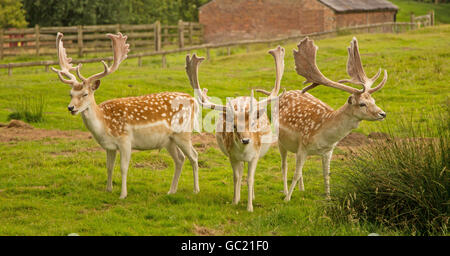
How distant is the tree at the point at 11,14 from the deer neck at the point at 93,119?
1070 inches

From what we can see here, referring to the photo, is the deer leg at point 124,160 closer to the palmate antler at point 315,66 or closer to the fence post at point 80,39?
the palmate antler at point 315,66

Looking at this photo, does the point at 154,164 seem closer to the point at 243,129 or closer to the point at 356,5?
the point at 243,129

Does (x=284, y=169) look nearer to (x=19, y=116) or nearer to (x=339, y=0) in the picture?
(x=19, y=116)

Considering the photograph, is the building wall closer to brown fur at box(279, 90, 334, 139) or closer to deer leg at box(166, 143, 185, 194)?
brown fur at box(279, 90, 334, 139)

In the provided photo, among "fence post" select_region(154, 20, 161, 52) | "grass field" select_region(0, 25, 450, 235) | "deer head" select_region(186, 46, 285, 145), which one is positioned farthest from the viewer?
"fence post" select_region(154, 20, 161, 52)

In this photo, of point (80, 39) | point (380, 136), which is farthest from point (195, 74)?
point (80, 39)

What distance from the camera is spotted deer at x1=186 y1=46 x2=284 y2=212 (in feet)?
24.9

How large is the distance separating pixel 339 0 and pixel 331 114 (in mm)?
32987

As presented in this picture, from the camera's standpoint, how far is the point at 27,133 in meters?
12.8

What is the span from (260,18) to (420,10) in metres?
28.8

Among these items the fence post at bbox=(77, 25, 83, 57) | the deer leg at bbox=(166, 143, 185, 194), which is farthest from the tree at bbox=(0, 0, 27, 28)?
the deer leg at bbox=(166, 143, 185, 194)

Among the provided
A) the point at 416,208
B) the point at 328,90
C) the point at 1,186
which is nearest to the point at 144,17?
the point at 328,90

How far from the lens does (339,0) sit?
39.5 meters

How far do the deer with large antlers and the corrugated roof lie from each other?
29333 millimetres
